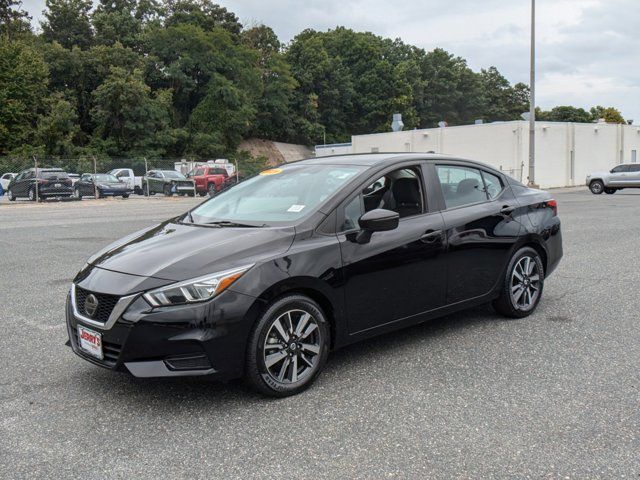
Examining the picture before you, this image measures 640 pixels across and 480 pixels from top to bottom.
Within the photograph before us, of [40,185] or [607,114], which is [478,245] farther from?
[607,114]

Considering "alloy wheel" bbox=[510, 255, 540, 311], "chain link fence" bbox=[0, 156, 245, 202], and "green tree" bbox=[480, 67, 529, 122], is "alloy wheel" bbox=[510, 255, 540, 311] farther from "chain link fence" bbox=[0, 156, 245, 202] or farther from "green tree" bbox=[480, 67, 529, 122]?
"green tree" bbox=[480, 67, 529, 122]

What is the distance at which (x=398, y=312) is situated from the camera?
175 inches

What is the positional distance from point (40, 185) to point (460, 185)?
27.3 m

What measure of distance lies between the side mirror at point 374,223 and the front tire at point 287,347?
64 centimetres

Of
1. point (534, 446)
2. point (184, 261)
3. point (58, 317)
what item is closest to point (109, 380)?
point (184, 261)

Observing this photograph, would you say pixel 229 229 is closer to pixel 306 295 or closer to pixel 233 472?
pixel 306 295

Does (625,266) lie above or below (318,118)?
below

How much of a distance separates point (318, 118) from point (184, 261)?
75.2 meters

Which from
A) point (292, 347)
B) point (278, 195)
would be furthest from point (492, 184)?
point (292, 347)

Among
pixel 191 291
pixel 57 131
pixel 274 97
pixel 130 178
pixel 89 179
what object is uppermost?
pixel 274 97

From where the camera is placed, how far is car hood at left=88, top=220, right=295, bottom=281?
358 cm

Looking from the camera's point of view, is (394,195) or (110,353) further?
(394,195)

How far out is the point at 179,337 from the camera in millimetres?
3396

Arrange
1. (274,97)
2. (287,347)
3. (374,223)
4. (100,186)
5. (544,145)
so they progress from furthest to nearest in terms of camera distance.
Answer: (274,97)
(544,145)
(100,186)
(374,223)
(287,347)
